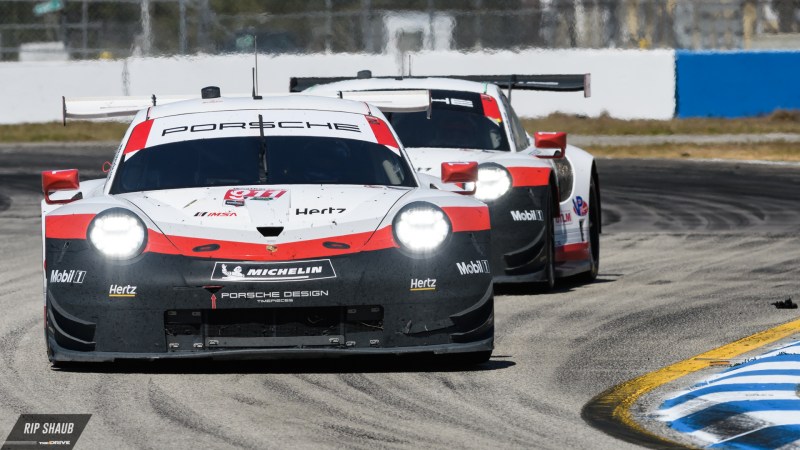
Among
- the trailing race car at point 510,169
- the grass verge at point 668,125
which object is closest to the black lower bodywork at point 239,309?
the trailing race car at point 510,169

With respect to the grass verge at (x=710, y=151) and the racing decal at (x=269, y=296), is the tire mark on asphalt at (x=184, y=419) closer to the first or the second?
the racing decal at (x=269, y=296)

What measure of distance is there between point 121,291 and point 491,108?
4.83 meters

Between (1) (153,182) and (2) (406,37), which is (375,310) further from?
(2) (406,37)

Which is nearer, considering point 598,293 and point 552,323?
point 552,323

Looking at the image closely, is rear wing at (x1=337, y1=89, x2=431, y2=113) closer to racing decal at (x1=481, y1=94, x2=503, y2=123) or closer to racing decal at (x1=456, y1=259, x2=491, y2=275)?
racing decal at (x1=481, y1=94, x2=503, y2=123)

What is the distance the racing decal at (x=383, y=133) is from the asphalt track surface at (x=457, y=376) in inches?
43.9

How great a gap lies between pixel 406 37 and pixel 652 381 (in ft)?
88.9

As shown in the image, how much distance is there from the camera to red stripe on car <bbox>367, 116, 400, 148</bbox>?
8.80m

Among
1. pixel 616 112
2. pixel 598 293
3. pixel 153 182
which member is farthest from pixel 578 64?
pixel 153 182

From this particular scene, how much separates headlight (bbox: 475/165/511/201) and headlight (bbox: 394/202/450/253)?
9.48 ft

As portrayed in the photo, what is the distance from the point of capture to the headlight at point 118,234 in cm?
744

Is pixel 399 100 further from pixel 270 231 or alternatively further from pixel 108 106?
pixel 270 231

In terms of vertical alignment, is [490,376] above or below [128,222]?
below

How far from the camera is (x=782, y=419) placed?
6.36m
